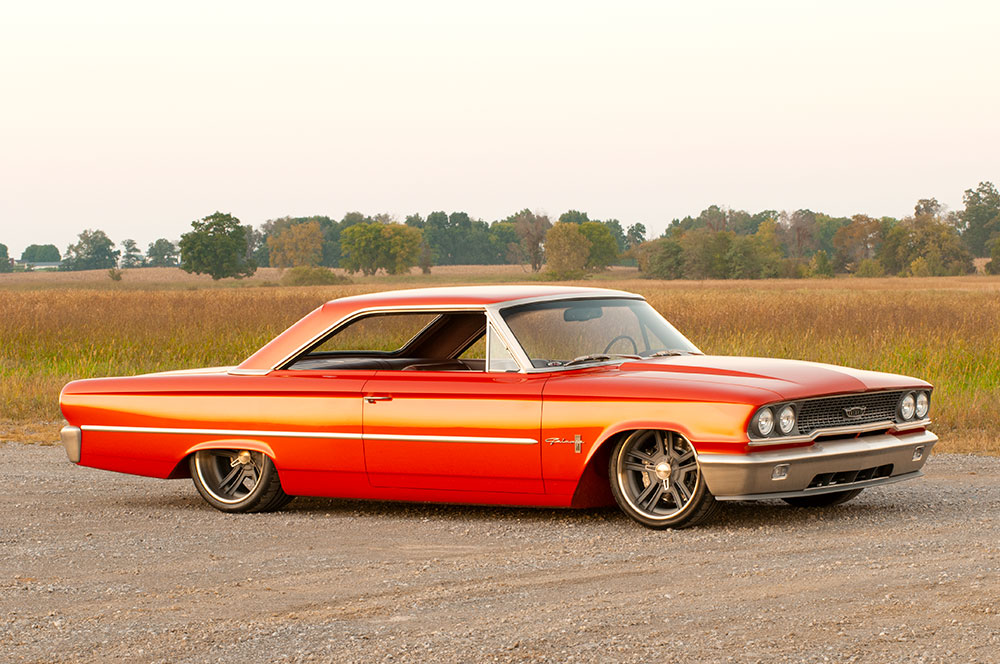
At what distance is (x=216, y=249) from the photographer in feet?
469

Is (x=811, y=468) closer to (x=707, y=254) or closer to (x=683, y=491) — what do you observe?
(x=683, y=491)

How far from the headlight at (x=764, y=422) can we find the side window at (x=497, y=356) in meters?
1.42

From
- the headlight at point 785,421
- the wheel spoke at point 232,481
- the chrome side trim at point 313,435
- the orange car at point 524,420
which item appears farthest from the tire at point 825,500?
the wheel spoke at point 232,481

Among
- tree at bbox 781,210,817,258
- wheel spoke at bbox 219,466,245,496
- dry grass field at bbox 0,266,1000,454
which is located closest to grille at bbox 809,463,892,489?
wheel spoke at bbox 219,466,245,496

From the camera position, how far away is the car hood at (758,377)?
6.75 meters

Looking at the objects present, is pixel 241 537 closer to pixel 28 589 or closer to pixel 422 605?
pixel 28 589

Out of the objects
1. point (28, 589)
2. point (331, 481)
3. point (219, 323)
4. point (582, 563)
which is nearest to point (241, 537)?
point (331, 481)

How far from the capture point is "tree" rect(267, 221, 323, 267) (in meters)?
188

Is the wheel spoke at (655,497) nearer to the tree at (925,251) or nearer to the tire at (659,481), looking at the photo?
the tire at (659,481)

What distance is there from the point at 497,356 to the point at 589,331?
65 cm

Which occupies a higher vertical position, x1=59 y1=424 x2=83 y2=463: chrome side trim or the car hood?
the car hood

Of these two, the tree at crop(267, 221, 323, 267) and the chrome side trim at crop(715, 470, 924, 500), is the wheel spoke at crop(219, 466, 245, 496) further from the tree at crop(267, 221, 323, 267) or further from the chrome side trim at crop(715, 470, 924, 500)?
the tree at crop(267, 221, 323, 267)

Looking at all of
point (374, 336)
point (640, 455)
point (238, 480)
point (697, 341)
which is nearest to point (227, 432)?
point (238, 480)

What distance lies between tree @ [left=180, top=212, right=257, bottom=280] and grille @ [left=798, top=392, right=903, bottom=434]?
138096mm
